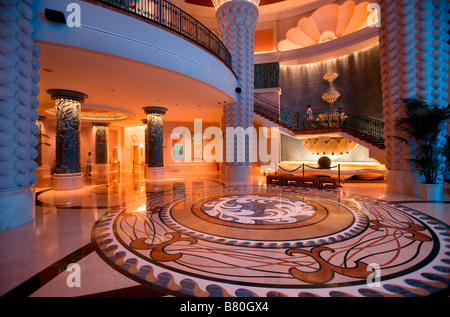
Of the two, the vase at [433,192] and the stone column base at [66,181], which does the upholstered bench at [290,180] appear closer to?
the vase at [433,192]

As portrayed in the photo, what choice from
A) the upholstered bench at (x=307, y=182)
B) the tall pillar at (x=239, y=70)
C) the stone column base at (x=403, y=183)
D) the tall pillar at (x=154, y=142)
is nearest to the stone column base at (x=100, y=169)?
the tall pillar at (x=154, y=142)

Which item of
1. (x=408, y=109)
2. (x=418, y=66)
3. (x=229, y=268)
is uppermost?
(x=418, y=66)

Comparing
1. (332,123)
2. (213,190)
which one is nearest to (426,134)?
(213,190)

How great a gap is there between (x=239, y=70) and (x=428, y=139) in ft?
21.6

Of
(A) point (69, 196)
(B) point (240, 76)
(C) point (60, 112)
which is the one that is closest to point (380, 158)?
(B) point (240, 76)

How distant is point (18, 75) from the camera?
342cm

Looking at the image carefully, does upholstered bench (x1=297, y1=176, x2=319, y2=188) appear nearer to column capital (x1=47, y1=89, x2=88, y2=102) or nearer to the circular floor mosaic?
the circular floor mosaic

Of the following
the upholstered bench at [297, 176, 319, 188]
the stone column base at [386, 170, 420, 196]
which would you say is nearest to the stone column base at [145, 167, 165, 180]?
the upholstered bench at [297, 176, 319, 188]

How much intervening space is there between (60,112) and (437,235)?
375 inches

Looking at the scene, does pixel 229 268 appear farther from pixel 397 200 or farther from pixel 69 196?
pixel 69 196

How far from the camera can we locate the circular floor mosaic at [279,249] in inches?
71.8

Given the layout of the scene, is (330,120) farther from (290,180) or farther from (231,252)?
(231,252)

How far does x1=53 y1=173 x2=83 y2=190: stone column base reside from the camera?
6.92 m

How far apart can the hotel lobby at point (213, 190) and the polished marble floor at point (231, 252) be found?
19 millimetres
